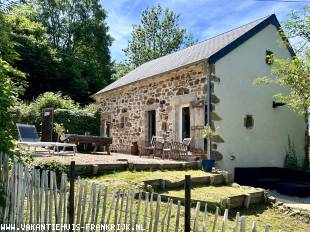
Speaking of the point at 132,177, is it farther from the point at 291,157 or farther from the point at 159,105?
the point at 291,157

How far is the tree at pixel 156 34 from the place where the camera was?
118ft

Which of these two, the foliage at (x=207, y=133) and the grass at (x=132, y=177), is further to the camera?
the foliage at (x=207, y=133)

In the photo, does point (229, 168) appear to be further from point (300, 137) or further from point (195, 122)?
point (300, 137)

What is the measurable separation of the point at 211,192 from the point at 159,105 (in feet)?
19.9

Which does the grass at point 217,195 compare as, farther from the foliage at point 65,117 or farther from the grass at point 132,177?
the foliage at point 65,117

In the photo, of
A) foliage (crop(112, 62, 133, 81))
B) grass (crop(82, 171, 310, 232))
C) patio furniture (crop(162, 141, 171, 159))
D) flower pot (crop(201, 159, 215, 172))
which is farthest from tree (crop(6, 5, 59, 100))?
grass (crop(82, 171, 310, 232))

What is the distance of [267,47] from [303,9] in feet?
10.5

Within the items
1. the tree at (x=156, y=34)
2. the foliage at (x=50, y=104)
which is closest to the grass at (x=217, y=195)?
the foliage at (x=50, y=104)

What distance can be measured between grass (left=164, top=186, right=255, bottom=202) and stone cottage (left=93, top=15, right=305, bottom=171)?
266 cm

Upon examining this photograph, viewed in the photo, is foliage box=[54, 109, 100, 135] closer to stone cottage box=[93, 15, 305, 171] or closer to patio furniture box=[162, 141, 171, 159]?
stone cottage box=[93, 15, 305, 171]

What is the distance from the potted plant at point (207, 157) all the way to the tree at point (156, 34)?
25.7m

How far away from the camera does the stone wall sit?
1162cm

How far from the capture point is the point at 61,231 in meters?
4.12

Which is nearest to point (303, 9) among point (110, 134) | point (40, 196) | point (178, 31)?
point (40, 196)
